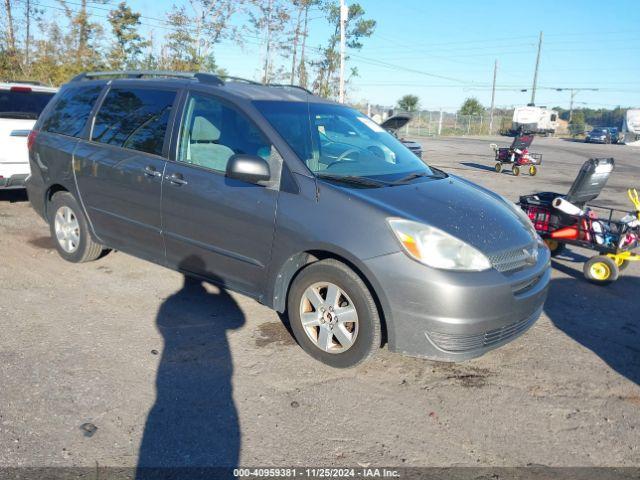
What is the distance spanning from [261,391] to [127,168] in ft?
7.82

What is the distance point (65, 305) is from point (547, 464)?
3.73 meters

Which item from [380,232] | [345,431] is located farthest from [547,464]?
[380,232]

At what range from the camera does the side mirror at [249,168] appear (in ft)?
12.2

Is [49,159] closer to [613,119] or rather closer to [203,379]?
[203,379]

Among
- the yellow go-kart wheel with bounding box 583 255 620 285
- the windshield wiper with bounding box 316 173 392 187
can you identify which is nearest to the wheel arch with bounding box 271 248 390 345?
the windshield wiper with bounding box 316 173 392 187

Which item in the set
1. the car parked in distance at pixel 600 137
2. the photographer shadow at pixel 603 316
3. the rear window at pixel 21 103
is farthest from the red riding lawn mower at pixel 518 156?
the car parked in distance at pixel 600 137

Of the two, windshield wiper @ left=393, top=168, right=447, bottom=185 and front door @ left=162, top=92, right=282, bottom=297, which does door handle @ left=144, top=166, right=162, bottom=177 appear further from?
windshield wiper @ left=393, top=168, right=447, bottom=185

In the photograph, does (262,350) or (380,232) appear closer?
(380,232)

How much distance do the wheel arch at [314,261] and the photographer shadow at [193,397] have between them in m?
0.54

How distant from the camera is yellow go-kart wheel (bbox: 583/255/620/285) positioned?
5777 millimetres

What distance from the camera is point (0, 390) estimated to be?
126 inches

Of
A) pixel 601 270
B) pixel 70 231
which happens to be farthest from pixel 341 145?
pixel 601 270

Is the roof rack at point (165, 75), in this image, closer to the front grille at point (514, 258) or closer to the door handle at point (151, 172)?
the door handle at point (151, 172)

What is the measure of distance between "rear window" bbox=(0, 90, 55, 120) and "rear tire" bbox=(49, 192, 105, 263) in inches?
101
